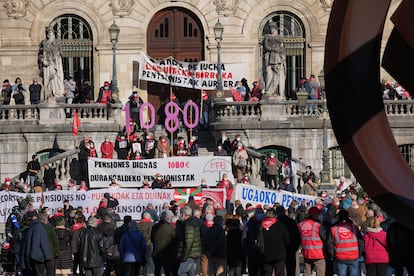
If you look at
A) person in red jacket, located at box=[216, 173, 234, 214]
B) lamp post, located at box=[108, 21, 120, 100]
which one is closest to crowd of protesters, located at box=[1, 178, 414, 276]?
person in red jacket, located at box=[216, 173, 234, 214]

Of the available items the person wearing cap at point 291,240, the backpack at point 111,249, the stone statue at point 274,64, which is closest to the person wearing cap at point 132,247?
the backpack at point 111,249

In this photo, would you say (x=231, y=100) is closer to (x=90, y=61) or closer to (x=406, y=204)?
(x=90, y=61)

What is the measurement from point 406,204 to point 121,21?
115 feet

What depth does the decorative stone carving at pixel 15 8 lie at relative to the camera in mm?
51000

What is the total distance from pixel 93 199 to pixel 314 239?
11959mm

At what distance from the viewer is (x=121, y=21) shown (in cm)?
5153

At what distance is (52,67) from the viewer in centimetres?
4825

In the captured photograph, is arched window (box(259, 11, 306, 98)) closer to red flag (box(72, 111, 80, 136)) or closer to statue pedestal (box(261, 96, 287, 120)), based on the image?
statue pedestal (box(261, 96, 287, 120))

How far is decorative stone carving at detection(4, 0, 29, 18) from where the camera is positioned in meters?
51.0

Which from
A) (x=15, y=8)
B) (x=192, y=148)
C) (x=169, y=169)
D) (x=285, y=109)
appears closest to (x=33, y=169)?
(x=169, y=169)

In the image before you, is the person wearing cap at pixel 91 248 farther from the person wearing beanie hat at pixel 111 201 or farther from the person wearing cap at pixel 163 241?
the person wearing beanie hat at pixel 111 201

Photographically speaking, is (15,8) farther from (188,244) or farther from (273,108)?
(188,244)

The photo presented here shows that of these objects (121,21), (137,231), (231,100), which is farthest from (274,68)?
(137,231)

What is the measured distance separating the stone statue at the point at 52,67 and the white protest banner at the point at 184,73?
8.66ft
